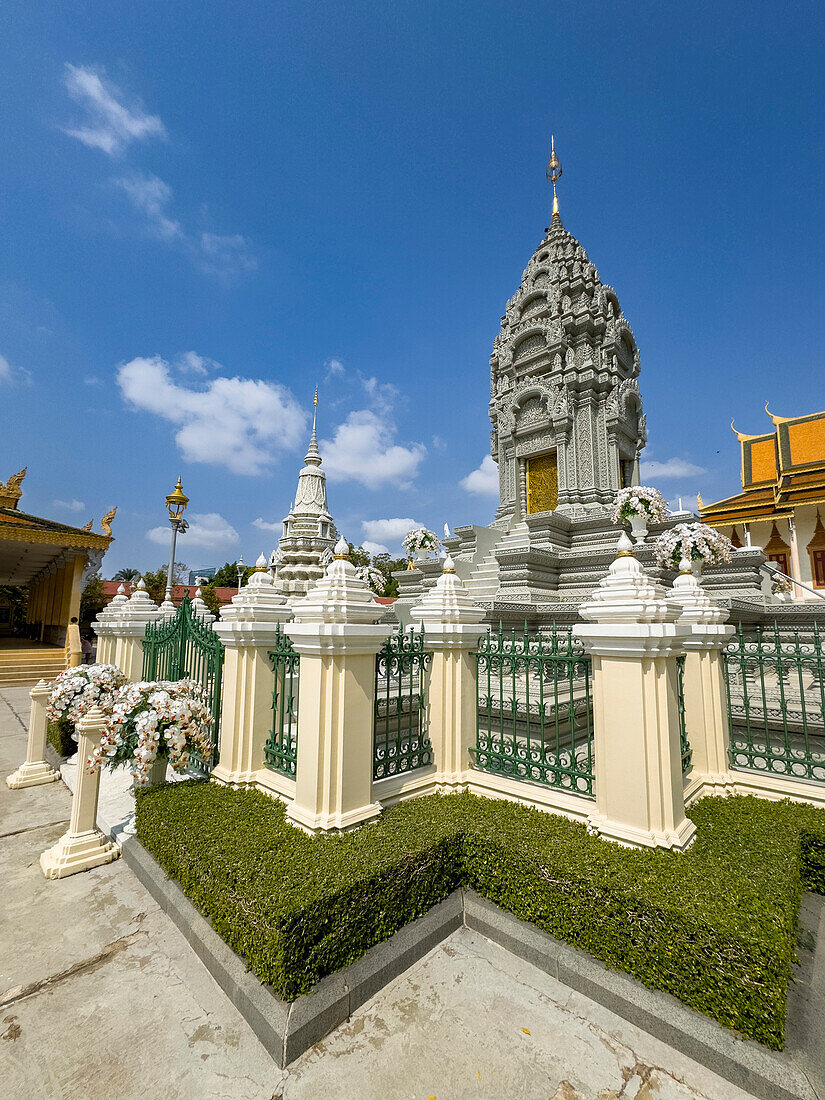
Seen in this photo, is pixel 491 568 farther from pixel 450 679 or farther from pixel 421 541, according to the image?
pixel 450 679

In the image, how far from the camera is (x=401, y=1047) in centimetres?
269

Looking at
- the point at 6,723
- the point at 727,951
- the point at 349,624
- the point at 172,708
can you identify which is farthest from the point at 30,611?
the point at 727,951

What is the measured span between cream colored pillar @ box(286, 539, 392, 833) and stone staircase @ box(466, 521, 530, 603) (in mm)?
9115

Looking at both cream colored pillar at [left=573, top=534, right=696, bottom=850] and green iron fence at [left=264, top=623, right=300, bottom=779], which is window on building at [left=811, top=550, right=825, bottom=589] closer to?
cream colored pillar at [left=573, top=534, right=696, bottom=850]

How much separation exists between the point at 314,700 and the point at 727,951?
121 inches

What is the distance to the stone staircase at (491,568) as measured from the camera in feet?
45.3

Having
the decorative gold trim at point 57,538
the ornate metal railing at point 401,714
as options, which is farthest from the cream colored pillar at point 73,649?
the ornate metal railing at point 401,714

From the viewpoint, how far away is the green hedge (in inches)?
106

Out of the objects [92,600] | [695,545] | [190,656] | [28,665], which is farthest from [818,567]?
[92,600]

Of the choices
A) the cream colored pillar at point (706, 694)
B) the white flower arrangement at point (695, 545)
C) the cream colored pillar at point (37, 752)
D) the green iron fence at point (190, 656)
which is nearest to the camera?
the cream colored pillar at point (706, 694)

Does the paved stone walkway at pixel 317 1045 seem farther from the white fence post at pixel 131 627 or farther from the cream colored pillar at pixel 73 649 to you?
the cream colored pillar at pixel 73 649

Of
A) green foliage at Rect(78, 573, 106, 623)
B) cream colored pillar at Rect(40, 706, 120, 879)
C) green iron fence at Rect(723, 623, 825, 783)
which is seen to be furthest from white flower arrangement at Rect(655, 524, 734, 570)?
green foliage at Rect(78, 573, 106, 623)

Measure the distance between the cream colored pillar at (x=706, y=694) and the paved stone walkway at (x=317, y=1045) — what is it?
3006 mm

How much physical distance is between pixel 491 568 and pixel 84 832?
11487mm
